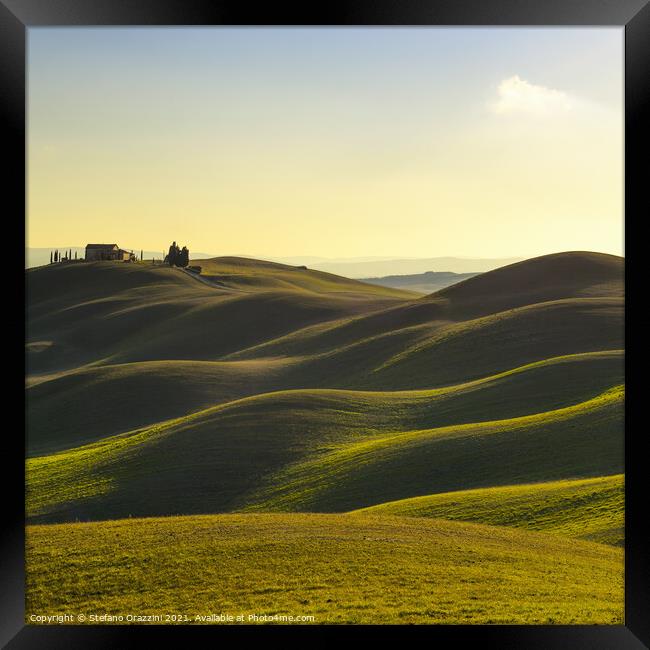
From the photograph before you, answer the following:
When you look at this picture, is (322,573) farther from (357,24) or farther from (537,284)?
(537,284)

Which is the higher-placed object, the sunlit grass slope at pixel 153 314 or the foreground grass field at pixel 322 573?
the sunlit grass slope at pixel 153 314

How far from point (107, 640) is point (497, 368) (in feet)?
187

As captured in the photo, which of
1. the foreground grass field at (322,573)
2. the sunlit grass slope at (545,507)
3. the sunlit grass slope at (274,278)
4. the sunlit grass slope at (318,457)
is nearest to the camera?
the foreground grass field at (322,573)

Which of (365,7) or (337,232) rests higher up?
(337,232)

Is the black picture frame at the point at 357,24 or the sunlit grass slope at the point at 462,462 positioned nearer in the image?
the black picture frame at the point at 357,24

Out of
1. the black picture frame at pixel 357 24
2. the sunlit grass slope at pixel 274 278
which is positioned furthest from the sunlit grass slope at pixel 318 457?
the sunlit grass slope at pixel 274 278

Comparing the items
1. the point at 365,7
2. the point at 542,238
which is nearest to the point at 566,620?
the point at 365,7

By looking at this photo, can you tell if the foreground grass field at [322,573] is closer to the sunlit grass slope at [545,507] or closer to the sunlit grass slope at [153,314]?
the sunlit grass slope at [545,507]

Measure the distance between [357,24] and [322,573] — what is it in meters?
10.5

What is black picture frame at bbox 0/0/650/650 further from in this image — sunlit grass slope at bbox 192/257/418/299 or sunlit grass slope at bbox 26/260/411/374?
sunlit grass slope at bbox 192/257/418/299

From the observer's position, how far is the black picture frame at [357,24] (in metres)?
10.9

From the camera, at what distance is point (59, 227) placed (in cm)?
19962

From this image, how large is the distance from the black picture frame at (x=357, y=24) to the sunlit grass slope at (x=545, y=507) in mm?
12033

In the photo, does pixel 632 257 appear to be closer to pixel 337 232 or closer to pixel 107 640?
pixel 107 640
